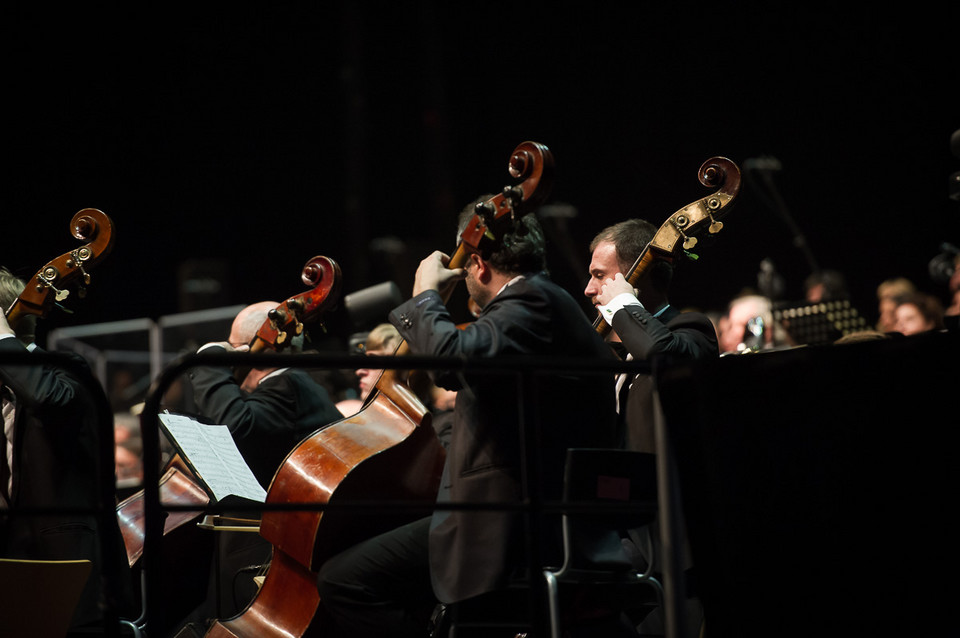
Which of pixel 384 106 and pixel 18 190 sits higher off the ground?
pixel 384 106

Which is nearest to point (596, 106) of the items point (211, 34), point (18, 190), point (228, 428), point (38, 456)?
point (211, 34)

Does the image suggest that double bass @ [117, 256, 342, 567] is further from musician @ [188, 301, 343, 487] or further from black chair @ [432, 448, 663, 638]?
black chair @ [432, 448, 663, 638]

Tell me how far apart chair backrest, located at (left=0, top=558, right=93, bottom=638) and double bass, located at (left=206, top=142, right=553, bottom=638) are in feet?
1.50

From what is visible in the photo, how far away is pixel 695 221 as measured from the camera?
3.26 m

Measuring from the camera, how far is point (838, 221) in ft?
25.7

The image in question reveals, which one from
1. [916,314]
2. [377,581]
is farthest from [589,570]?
[916,314]

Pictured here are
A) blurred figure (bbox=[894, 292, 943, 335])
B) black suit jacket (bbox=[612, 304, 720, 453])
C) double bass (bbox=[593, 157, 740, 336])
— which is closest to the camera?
black suit jacket (bbox=[612, 304, 720, 453])

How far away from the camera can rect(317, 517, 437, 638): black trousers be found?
2.69 metres

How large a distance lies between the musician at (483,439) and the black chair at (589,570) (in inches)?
3.7

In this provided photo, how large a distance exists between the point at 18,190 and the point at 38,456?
5943 millimetres

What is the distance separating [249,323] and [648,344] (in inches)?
74.5

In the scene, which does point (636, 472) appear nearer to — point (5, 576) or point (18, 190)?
point (5, 576)

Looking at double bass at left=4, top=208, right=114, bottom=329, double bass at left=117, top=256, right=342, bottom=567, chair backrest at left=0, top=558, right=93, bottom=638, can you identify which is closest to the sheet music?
double bass at left=117, top=256, right=342, bottom=567

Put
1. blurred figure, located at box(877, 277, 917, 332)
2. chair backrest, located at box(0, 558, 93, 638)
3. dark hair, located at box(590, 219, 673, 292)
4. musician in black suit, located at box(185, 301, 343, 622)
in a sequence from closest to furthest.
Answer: chair backrest, located at box(0, 558, 93, 638)
dark hair, located at box(590, 219, 673, 292)
musician in black suit, located at box(185, 301, 343, 622)
blurred figure, located at box(877, 277, 917, 332)
